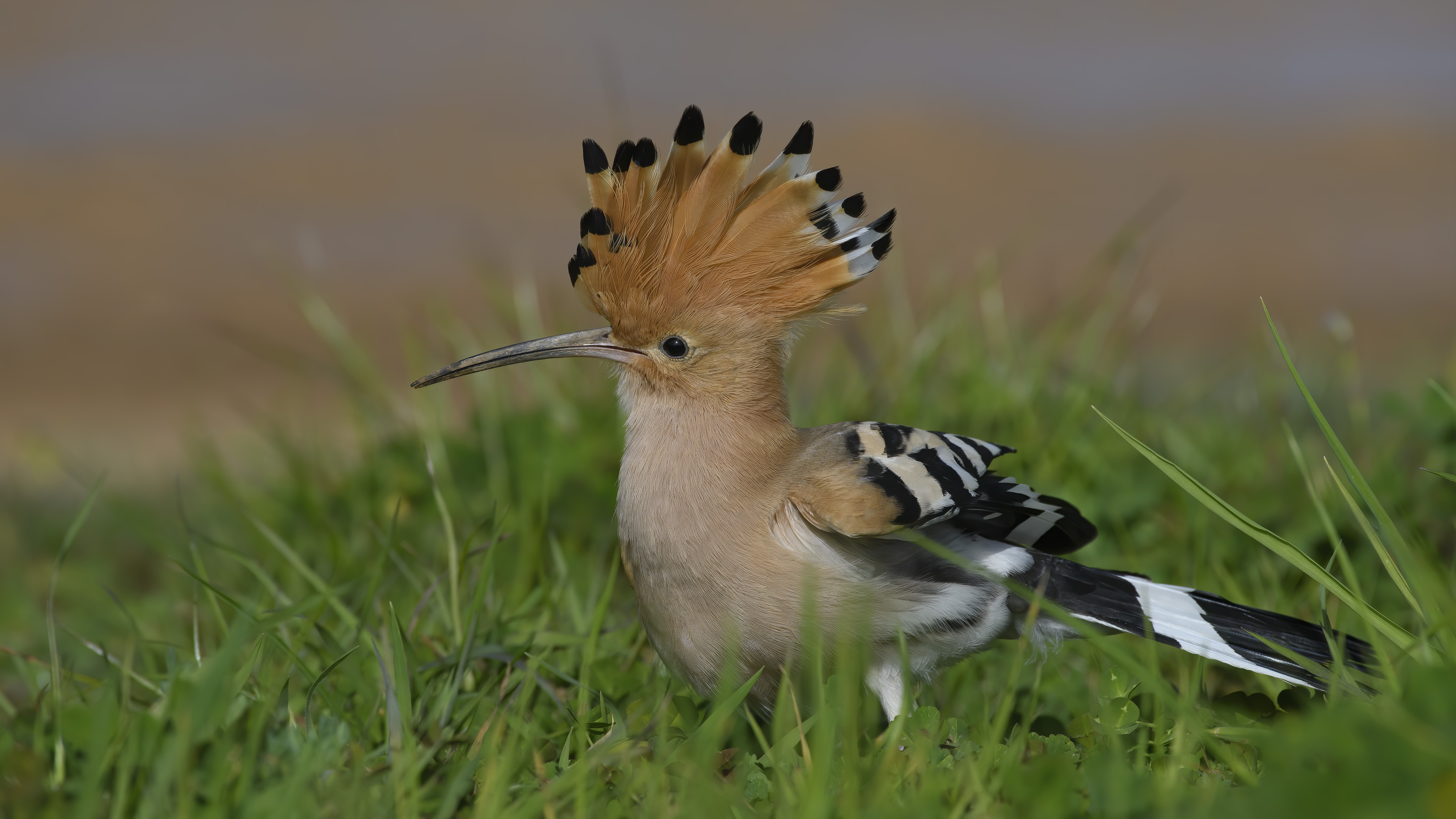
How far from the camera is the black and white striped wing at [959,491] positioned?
6.54 ft

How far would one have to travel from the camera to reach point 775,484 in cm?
214

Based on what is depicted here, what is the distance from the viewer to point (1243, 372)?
4359 mm

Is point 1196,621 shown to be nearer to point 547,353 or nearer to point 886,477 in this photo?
point 886,477

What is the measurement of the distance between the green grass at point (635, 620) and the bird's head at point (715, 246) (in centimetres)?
46

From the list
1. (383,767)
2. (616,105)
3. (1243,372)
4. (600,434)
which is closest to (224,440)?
(600,434)

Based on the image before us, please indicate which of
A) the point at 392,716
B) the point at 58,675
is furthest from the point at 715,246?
the point at 58,675

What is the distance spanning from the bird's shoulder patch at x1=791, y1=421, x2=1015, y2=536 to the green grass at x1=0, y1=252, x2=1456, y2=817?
277 mm

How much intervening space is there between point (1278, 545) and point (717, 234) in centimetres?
109

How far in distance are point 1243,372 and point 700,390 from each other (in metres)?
2.84

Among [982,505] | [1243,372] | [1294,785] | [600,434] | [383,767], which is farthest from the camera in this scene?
[1243,372]

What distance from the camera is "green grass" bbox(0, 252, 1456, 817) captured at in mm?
1504

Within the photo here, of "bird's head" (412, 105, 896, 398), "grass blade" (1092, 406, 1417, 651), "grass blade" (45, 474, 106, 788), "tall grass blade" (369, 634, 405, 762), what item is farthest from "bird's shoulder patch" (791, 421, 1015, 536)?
"grass blade" (45, 474, 106, 788)

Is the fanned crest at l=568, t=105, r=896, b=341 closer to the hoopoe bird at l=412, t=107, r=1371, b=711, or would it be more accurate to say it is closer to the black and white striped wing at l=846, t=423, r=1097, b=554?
the hoopoe bird at l=412, t=107, r=1371, b=711

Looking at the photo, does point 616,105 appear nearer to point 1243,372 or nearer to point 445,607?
point 445,607
